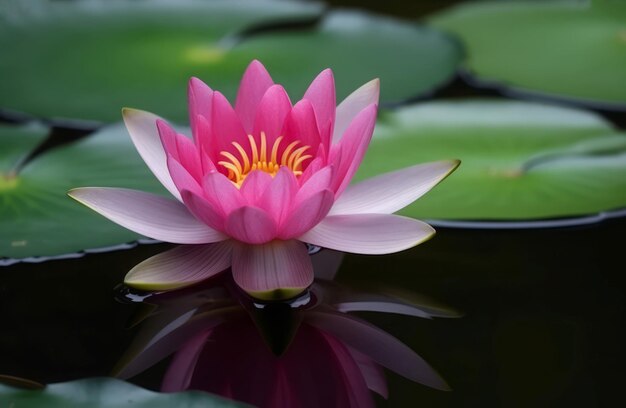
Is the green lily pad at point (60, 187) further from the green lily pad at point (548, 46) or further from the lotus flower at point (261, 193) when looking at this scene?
the green lily pad at point (548, 46)

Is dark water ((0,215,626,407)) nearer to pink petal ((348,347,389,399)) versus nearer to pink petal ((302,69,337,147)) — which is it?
pink petal ((348,347,389,399))

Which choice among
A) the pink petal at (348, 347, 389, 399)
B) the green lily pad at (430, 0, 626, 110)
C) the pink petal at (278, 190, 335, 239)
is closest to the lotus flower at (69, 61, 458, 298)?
the pink petal at (278, 190, 335, 239)

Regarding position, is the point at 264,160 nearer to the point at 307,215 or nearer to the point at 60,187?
the point at 307,215

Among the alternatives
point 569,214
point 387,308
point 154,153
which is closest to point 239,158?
point 154,153

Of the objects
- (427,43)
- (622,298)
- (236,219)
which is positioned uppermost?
(427,43)

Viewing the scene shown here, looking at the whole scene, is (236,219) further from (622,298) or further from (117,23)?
(117,23)

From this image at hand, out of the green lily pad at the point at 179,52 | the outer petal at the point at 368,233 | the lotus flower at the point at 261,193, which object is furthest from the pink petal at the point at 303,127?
the green lily pad at the point at 179,52
